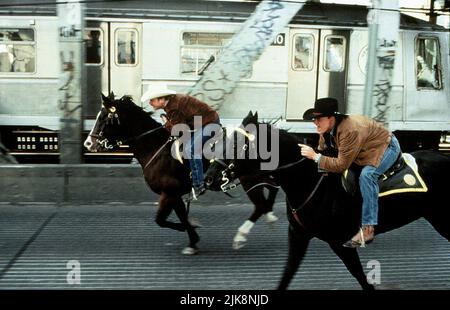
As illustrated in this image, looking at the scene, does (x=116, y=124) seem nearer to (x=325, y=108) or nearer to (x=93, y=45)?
(x=325, y=108)

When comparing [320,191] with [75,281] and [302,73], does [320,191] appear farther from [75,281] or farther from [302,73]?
[302,73]

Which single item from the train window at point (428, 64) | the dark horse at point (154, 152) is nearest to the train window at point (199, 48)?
the train window at point (428, 64)

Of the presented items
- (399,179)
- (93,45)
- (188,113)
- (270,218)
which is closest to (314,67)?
(93,45)

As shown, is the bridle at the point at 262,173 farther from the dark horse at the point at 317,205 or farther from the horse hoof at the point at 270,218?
the horse hoof at the point at 270,218

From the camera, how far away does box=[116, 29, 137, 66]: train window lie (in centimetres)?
1235

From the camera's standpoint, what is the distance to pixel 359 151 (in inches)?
194

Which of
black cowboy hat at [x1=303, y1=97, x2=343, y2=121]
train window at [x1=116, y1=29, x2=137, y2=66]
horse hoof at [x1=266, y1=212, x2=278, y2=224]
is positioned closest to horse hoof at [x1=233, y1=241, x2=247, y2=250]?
horse hoof at [x1=266, y1=212, x2=278, y2=224]

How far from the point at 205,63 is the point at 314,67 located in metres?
2.69

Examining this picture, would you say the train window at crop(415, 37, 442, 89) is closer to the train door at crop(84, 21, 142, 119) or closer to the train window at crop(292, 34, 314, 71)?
the train window at crop(292, 34, 314, 71)

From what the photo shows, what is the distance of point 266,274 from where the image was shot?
6152 millimetres

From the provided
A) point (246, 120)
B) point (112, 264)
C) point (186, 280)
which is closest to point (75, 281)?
point (112, 264)

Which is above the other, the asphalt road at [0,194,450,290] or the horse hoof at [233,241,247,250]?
the horse hoof at [233,241,247,250]

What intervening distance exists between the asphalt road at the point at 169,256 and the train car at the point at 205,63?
4.25 m
